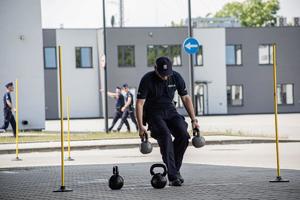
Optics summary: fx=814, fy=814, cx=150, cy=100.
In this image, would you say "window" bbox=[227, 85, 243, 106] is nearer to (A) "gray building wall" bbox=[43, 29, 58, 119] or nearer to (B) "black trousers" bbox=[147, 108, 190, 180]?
(A) "gray building wall" bbox=[43, 29, 58, 119]

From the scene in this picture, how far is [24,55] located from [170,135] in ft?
78.4

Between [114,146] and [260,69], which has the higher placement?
[260,69]

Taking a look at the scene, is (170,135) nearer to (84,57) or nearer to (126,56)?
(126,56)

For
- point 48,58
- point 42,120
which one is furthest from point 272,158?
point 48,58

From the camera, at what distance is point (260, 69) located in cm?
6625

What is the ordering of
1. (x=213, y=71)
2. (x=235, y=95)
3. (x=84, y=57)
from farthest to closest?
(x=235, y=95) → (x=213, y=71) → (x=84, y=57)

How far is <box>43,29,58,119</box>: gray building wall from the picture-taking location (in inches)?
2489

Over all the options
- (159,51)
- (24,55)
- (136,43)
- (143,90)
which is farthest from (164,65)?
(159,51)

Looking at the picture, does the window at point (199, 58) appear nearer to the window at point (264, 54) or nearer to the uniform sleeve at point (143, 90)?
the window at point (264, 54)

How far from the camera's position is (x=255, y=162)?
1573 cm

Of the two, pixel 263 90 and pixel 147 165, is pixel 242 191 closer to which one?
pixel 147 165

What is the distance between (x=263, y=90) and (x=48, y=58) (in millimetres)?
17600

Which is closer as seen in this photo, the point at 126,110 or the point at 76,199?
the point at 76,199

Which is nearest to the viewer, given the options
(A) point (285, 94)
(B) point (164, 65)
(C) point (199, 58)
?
(B) point (164, 65)
